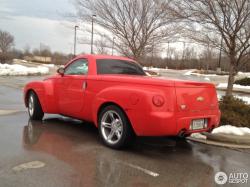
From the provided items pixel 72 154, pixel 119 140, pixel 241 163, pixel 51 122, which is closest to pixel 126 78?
pixel 119 140

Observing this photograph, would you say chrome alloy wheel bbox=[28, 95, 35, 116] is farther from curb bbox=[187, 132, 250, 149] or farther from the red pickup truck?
curb bbox=[187, 132, 250, 149]

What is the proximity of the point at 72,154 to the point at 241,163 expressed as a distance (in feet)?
8.57

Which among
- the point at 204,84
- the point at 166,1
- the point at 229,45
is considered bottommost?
the point at 204,84

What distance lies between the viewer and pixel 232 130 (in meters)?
7.04

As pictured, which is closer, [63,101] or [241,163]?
[241,163]

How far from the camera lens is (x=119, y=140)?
582 centimetres

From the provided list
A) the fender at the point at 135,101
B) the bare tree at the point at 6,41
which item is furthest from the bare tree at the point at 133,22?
the bare tree at the point at 6,41

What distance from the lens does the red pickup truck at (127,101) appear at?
5363mm

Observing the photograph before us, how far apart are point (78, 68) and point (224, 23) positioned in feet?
13.2

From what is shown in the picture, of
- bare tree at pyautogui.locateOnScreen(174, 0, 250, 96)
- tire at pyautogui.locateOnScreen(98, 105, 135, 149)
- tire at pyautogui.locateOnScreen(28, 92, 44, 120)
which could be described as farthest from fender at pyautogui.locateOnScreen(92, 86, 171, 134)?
bare tree at pyautogui.locateOnScreen(174, 0, 250, 96)

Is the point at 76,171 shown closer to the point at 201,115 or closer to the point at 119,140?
the point at 119,140

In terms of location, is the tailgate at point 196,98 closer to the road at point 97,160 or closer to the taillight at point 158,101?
the taillight at point 158,101

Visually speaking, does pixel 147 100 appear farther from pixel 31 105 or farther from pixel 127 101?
pixel 31 105

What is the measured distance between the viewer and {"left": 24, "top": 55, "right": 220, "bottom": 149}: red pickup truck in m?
5.36
